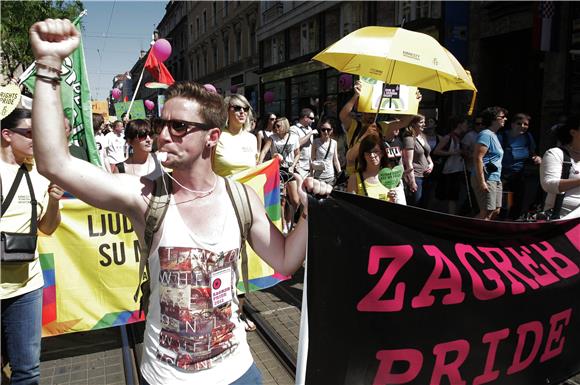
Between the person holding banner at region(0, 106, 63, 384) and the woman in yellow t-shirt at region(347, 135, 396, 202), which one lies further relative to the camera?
the woman in yellow t-shirt at region(347, 135, 396, 202)

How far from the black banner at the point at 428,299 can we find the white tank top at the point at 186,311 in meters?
0.44

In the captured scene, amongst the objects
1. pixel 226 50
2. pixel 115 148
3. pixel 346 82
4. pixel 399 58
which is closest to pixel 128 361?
pixel 399 58

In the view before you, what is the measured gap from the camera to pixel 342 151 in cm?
982

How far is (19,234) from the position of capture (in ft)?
8.05

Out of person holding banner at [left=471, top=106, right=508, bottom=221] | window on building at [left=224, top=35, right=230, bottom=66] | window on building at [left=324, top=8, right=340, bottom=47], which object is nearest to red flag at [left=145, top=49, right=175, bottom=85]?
person holding banner at [left=471, top=106, right=508, bottom=221]

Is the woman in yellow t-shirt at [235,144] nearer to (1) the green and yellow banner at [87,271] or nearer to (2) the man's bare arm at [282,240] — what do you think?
(1) the green and yellow banner at [87,271]

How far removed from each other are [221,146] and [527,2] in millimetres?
10263

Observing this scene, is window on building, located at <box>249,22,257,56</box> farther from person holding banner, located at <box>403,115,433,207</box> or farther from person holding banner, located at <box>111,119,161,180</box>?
person holding banner, located at <box>111,119,161,180</box>

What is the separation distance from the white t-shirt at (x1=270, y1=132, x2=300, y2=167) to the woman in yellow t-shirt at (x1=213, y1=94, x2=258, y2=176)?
3.14m

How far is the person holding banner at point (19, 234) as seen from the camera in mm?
2479

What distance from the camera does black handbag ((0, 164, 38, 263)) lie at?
2.40 m

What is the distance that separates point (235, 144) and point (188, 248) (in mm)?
2967

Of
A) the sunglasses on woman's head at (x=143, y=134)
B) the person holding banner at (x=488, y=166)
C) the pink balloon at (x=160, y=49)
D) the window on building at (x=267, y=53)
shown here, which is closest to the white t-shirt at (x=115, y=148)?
the pink balloon at (x=160, y=49)

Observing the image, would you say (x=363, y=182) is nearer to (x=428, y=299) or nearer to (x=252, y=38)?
(x=428, y=299)
